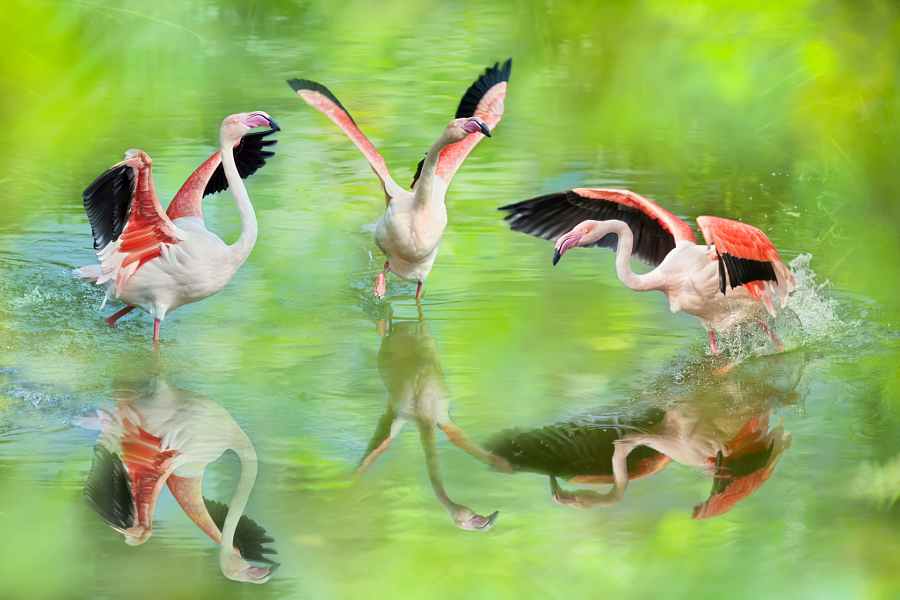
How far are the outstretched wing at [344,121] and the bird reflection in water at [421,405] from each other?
1104mm

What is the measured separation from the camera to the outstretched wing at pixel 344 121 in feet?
25.8

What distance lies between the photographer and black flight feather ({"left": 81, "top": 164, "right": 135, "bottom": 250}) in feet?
21.1

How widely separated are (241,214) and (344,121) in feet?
4.44

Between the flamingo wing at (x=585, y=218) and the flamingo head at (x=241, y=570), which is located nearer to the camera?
the flamingo head at (x=241, y=570)

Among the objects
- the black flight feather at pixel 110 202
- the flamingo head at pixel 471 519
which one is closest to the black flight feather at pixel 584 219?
the black flight feather at pixel 110 202

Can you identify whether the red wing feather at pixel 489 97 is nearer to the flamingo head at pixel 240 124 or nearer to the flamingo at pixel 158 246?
the flamingo head at pixel 240 124

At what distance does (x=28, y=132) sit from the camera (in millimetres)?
12734

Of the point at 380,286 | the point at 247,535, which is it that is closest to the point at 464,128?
the point at 380,286

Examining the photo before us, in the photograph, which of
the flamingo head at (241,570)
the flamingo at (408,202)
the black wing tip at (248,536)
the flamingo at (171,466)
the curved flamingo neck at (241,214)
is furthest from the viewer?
the flamingo at (408,202)

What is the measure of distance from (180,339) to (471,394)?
2.15 m

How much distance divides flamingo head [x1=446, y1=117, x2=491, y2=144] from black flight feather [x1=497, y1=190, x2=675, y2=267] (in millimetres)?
649

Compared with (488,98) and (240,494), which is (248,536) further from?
(488,98)

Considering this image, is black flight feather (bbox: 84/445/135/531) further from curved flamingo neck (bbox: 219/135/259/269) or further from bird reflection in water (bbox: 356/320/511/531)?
curved flamingo neck (bbox: 219/135/259/269)

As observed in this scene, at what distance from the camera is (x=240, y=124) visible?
6910mm
